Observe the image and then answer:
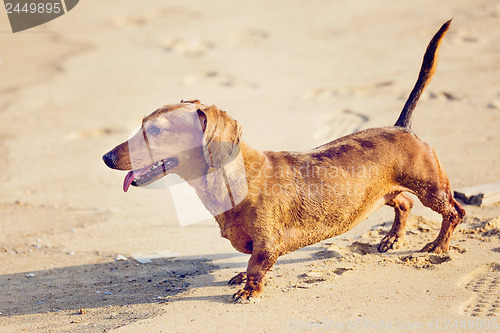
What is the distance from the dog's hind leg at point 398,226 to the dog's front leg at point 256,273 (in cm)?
125

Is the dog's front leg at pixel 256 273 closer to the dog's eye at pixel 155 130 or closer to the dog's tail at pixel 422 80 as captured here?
the dog's eye at pixel 155 130

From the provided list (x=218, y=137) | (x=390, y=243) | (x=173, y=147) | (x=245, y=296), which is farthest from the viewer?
(x=390, y=243)

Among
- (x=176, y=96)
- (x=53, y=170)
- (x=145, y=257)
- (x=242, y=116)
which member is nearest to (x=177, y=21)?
(x=176, y=96)

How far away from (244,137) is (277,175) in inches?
146

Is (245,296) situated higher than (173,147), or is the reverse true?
(173,147)

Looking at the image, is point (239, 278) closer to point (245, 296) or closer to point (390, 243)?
point (245, 296)

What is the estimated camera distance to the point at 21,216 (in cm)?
640

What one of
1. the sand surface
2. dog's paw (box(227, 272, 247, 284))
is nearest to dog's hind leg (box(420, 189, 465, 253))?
the sand surface

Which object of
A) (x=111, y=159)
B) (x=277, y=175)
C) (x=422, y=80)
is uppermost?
(x=111, y=159)

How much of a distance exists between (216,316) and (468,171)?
3.81 m

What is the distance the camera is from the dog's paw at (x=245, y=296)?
4145 mm

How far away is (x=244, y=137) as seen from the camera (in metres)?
7.89

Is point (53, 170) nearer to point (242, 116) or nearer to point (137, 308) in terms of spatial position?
point (242, 116)

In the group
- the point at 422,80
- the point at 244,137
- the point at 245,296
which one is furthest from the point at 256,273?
the point at 244,137
